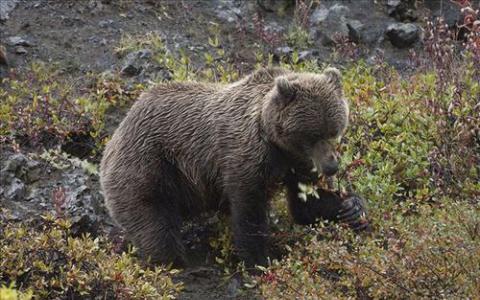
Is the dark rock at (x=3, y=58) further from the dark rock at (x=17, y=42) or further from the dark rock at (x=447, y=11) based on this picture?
the dark rock at (x=447, y=11)

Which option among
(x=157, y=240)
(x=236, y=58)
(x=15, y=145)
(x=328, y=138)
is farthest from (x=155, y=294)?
(x=236, y=58)

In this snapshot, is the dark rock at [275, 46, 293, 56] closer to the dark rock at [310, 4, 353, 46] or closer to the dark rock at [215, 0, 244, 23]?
the dark rock at [310, 4, 353, 46]

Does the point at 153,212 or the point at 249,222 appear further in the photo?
the point at 153,212

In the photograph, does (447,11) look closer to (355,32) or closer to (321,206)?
(355,32)

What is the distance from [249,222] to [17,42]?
4.56m

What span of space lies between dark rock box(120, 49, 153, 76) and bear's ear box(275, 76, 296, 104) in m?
3.52

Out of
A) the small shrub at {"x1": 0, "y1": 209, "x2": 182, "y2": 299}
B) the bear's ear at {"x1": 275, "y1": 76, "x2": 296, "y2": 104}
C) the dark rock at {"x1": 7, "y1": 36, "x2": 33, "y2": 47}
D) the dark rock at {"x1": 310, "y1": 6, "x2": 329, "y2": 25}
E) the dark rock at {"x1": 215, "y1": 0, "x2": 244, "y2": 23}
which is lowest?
the dark rock at {"x1": 7, "y1": 36, "x2": 33, "y2": 47}

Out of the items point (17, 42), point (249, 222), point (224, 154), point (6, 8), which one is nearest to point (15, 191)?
point (224, 154)

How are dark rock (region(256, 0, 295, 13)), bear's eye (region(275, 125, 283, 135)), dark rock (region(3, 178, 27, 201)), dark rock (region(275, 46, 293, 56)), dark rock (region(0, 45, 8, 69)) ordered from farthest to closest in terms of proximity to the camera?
dark rock (region(256, 0, 295, 13)) → dark rock (region(275, 46, 293, 56)) → dark rock (region(0, 45, 8, 69)) → dark rock (region(3, 178, 27, 201)) → bear's eye (region(275, 125, 283, 135))

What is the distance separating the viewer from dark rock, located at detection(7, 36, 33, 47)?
964 centimetres

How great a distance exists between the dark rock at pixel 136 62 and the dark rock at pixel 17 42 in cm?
118

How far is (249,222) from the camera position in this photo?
251 inches

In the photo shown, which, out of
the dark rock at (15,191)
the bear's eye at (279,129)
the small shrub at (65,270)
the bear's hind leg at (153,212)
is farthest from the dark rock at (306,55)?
the small shrub at (65,270)

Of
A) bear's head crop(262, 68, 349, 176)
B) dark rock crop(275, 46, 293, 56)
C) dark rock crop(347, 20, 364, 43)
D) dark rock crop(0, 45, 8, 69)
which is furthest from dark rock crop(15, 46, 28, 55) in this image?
bear's head crop(262, 68, 349, 176)
